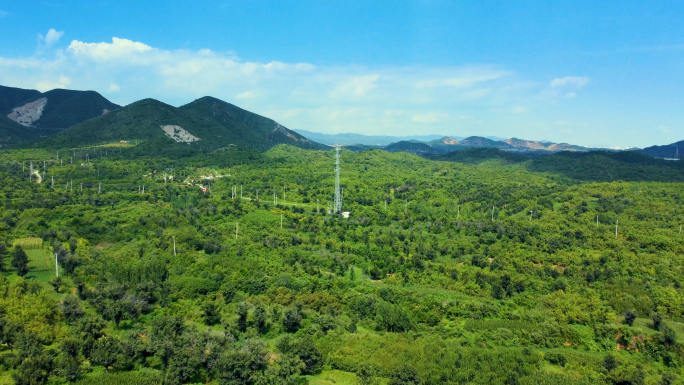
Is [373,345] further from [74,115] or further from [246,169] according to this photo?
[74,115]

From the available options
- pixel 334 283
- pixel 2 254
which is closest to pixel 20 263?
pixel 2 254

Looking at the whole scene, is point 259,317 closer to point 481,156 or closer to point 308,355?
point 308,355

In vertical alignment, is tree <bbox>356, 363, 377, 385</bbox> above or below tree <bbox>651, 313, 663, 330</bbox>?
below

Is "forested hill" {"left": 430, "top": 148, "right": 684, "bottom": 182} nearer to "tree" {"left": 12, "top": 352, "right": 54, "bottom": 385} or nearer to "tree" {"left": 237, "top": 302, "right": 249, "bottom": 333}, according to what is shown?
"tree" {"left": 237, "top": 302, "right": 249, "bottom": 333}

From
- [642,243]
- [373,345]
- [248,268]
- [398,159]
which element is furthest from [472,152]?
[373,345]

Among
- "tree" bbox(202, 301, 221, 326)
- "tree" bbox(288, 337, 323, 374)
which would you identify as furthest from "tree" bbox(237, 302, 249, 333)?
"tree" bbox(288, 337, 323, 374)

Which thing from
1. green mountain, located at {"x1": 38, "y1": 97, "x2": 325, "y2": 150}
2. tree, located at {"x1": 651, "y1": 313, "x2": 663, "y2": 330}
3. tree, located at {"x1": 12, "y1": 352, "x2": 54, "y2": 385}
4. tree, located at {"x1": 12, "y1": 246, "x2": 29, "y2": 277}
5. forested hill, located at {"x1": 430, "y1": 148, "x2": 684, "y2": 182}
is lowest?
tree, located at {"x1": 651, "y1": 313, "x2": 663, "y2": 330}
